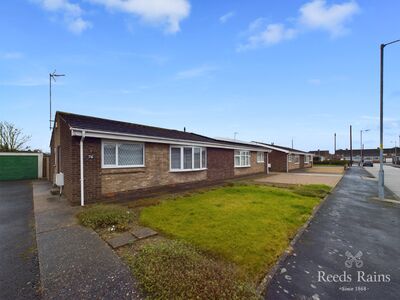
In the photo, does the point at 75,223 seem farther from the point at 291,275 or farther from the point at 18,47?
the point at 18,47

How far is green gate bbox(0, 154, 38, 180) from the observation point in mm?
16656

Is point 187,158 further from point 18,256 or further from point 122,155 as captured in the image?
point 18,256

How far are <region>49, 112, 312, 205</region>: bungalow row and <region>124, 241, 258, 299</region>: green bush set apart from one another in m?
5.62

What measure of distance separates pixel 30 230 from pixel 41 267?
2.63 meters

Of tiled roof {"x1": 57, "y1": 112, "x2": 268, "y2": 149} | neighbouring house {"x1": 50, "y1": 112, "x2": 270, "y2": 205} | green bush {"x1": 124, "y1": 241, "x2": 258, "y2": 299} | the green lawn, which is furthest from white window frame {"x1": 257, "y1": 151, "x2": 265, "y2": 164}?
green bush {"x1": 124, "y1": 241, "x2": 258, "y2": 299}

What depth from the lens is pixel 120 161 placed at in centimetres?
922

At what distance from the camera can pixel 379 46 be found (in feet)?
33.7

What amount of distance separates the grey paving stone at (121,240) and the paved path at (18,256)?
124 cm

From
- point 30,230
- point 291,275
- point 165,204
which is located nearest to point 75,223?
point 30,230

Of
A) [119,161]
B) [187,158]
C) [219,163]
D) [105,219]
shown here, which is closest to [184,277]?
[105,219]

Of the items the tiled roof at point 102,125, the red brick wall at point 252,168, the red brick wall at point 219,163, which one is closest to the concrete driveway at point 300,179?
the red brick wall at point 252,168

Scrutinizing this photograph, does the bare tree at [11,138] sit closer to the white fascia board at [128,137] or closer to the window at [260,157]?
the white fascia board at [128,137]

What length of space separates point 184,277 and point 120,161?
7.30 m

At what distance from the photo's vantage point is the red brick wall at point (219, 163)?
14.9m
